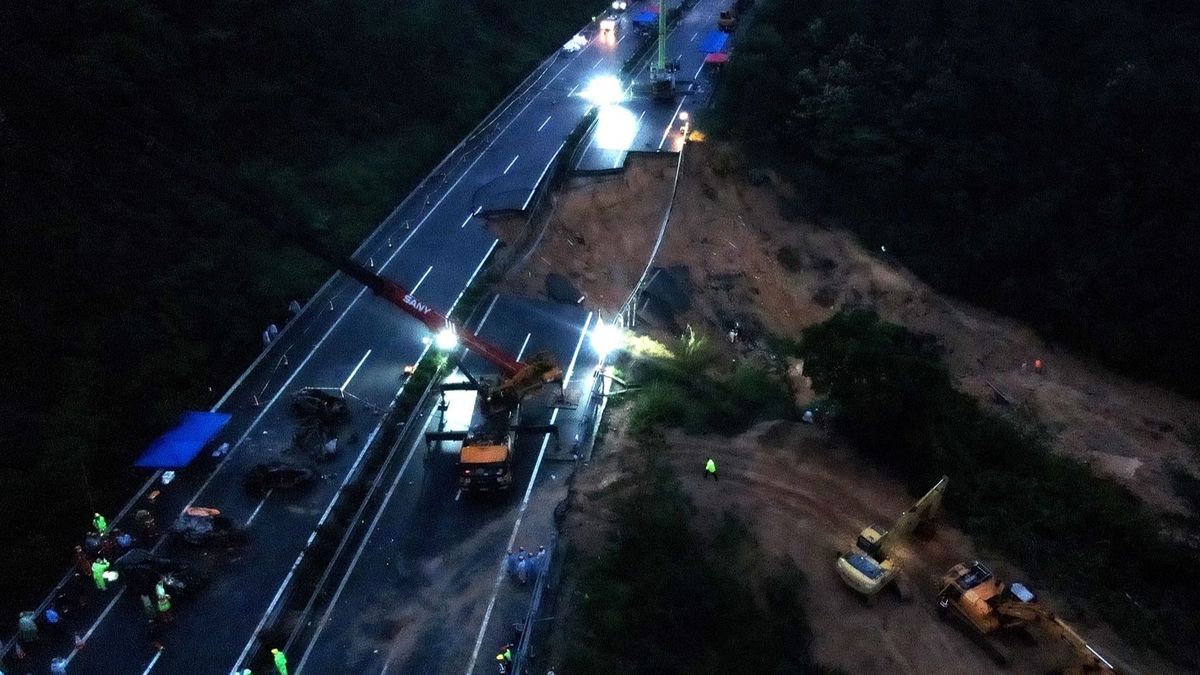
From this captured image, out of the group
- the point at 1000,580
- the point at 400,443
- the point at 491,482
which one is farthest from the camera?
the point at 400,443

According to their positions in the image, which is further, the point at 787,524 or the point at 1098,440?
A: the point at 1098,440

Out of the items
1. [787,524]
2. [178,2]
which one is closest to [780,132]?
[787,524]

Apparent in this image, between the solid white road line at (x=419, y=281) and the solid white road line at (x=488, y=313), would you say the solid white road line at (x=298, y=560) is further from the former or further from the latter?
the solid white road line at (x=419, y=281)

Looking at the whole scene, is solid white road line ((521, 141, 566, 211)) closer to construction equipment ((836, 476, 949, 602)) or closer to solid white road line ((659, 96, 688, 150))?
solid white road line ((659, 96, 688, 150))

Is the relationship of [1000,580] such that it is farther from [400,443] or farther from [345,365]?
[345,365]

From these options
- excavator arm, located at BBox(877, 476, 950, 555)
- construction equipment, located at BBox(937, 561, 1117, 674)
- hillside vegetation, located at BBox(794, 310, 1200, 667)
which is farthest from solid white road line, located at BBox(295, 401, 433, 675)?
construction equipment, located at BBox(937, 561, 1117, 674)

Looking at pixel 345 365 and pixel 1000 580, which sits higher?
pixel 345 365

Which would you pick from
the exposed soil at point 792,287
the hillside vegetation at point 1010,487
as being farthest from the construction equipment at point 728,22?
the hillside vegetation at point 1010,487

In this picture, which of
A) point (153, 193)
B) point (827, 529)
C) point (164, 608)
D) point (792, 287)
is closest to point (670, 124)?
→ point (792, 287)
